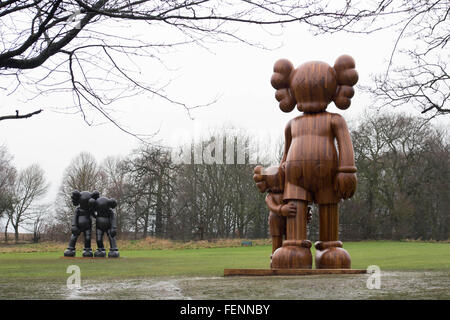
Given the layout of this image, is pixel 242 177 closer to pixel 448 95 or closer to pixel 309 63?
pixel 448 95

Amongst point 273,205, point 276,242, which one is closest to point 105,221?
point 276,242

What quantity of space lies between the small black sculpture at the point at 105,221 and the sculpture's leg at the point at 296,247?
28.1ft

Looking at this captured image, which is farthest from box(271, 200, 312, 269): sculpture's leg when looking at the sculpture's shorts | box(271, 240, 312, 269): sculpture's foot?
the sculpture's shorts

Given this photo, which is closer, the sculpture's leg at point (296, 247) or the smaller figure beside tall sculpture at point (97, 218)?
the sculpture's leg at point (296, 247)

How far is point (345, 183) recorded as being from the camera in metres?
5.19

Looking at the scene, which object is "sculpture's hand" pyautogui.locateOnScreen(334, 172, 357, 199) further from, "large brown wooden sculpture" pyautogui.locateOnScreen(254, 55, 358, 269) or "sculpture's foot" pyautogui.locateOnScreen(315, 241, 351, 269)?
"sculpture's foot" pyautogui.locateOnScreen(315, 241, 351, 269)

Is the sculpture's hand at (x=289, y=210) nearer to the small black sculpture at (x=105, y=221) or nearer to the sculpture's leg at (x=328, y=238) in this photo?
the sculpture's leg at (x=328, y=238)

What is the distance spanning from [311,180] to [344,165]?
1.16 feet

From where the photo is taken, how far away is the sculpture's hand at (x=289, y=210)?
5.34 metres

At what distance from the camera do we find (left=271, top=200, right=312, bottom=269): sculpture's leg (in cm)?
511

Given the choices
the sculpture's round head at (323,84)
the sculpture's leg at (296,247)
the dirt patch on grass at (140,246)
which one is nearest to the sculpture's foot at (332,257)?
the sculpture's leg at (296,247)

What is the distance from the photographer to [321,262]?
17.5ft

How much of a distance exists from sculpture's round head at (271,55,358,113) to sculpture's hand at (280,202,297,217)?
100 centimetres

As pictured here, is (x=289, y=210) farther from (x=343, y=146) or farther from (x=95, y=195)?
(x=95, y=195)
